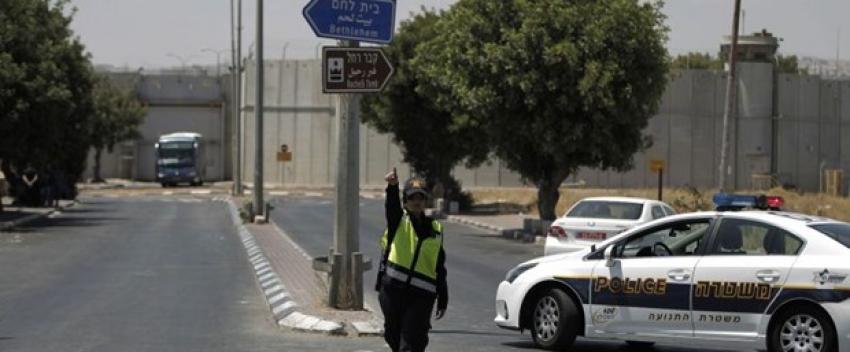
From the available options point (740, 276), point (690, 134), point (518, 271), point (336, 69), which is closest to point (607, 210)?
point (336, 69)

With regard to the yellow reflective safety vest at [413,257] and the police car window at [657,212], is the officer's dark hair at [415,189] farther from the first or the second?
the police car window at [657,212]

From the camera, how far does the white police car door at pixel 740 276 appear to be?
12094 mm

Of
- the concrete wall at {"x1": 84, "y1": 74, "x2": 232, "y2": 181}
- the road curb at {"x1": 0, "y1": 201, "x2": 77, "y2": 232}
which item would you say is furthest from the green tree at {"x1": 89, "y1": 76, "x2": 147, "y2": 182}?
the road curb at {"x1": 0, "y1": 201, "x2": 77, "y2": 232}

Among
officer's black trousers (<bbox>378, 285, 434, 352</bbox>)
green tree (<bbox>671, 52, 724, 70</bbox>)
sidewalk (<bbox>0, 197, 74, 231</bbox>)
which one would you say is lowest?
sidewalk (<bbox>0, 197, 74, 231</bbox>)

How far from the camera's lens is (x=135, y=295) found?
1931 centimetres

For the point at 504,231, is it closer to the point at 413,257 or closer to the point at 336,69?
the point at 336,69

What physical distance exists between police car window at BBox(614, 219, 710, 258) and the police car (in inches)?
0.5

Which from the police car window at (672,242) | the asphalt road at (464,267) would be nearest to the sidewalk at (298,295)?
the asphalt road at (464,267)

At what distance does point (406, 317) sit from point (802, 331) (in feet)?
12.8

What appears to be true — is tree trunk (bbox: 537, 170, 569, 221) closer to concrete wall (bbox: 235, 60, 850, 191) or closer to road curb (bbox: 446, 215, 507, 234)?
road curb (bbox: 446, 215, 507, 234)

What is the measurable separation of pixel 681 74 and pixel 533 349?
204 feet

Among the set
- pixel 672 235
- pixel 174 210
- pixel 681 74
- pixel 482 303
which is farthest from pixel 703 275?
pixel 681 74

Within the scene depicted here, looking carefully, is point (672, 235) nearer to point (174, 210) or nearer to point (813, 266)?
point (813, 266)

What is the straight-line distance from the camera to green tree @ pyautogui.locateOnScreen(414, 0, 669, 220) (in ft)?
117
